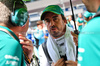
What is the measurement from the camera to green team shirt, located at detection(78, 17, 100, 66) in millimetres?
566

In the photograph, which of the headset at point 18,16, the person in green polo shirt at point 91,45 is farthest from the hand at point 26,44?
the person in green polo shirt at point 91,45

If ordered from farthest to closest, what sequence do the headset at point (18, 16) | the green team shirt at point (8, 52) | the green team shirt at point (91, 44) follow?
the headset at point (18, 16)
the green team shirt at point (8, 52)
the green team shirt at point (91, 44)

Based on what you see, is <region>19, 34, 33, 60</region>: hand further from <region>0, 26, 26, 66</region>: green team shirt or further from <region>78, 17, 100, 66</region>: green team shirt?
<region>78, 17, 100, 66</region>: green team shirt

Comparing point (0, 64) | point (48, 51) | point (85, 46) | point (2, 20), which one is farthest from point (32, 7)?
point (85, 46)

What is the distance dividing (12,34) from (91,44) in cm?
70

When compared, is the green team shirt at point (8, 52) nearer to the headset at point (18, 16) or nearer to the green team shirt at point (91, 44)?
the headset at point (18, 16)

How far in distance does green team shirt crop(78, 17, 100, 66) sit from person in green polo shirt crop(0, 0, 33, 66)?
1.76 feet

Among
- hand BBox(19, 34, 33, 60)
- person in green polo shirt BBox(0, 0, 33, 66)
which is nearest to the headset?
person in green polo shirt BBox(0, 0, 33, 66)

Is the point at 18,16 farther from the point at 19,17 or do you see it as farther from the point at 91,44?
the point at 91,44

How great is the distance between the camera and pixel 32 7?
1922 millimetres

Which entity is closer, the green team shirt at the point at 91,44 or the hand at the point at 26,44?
the green team shirt at the point at 91,44

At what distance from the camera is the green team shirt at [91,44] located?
1.86 ft

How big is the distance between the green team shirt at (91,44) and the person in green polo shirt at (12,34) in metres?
0.54

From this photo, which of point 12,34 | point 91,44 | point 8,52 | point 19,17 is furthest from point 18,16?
point 91,44
